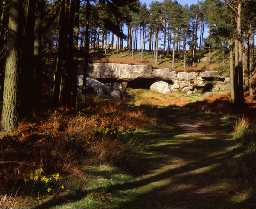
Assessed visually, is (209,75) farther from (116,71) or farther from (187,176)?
(187,176)

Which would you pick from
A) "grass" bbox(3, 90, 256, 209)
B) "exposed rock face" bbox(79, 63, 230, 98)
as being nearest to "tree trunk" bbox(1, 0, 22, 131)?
"grass" bbox(3, 90, 256, 209)

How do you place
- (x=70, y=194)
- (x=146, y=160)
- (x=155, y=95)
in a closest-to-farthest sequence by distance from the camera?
1. (x=70, y=194)
2. (x=146, y=160)
3. (x=155, y=95)

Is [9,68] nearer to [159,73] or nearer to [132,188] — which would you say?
[132,188]

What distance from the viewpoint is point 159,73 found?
64.7m

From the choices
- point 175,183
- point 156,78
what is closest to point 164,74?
point 156,78

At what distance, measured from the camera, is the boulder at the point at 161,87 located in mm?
61162

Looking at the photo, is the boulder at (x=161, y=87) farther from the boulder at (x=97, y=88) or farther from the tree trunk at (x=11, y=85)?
the tree trunk at (x=11, y=85)

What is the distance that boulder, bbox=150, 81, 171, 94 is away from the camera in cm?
6116

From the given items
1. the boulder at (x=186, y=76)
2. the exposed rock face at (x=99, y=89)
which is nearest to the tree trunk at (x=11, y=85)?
the exposed rock face at (x=99, y=89)

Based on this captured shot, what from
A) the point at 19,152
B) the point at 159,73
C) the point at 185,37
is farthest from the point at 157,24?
the point at 19,152

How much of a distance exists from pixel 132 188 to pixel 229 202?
1.95 metres

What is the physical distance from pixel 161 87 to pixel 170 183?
52615 millimetres

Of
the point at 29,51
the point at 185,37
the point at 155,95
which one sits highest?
the point at 185,37

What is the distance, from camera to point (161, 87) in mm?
61562
